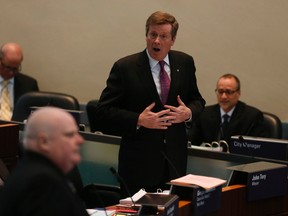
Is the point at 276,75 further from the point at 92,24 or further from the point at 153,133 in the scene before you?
the point at 153,133

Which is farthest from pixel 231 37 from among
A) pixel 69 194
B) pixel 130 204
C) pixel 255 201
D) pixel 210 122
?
pixel 69 194

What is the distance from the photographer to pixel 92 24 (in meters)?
8.36

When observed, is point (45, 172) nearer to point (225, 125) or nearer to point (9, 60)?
point (225, 125)

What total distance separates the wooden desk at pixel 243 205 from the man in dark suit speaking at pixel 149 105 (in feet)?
1.64

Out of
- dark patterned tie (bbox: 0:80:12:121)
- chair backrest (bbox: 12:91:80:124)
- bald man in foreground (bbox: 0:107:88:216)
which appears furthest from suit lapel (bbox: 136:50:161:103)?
dark patterned tie (bbox: 0:80:12:121)

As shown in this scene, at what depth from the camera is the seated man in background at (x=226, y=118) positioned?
6.43m

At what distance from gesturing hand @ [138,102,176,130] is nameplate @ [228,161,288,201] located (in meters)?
0.48

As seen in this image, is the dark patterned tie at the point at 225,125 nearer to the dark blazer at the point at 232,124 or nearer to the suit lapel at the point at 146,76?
the dark blazer at the point at 232,124

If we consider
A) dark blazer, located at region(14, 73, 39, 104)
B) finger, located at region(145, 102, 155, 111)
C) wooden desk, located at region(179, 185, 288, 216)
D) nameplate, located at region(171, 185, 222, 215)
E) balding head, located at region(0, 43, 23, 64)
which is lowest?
wooden desk, located at region(179, 185, 288, 216)

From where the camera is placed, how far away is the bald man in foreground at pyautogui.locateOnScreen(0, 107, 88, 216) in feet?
7.34

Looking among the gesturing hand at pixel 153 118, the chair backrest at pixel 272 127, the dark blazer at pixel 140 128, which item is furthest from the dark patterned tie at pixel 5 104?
the gesturing hand at pixel 153 118

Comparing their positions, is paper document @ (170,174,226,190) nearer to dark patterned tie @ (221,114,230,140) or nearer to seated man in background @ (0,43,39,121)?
dark patterned tie @ (221,114,230,140)

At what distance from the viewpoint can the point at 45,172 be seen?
2.27 meters

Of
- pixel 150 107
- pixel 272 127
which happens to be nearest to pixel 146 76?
pixel 150 107
